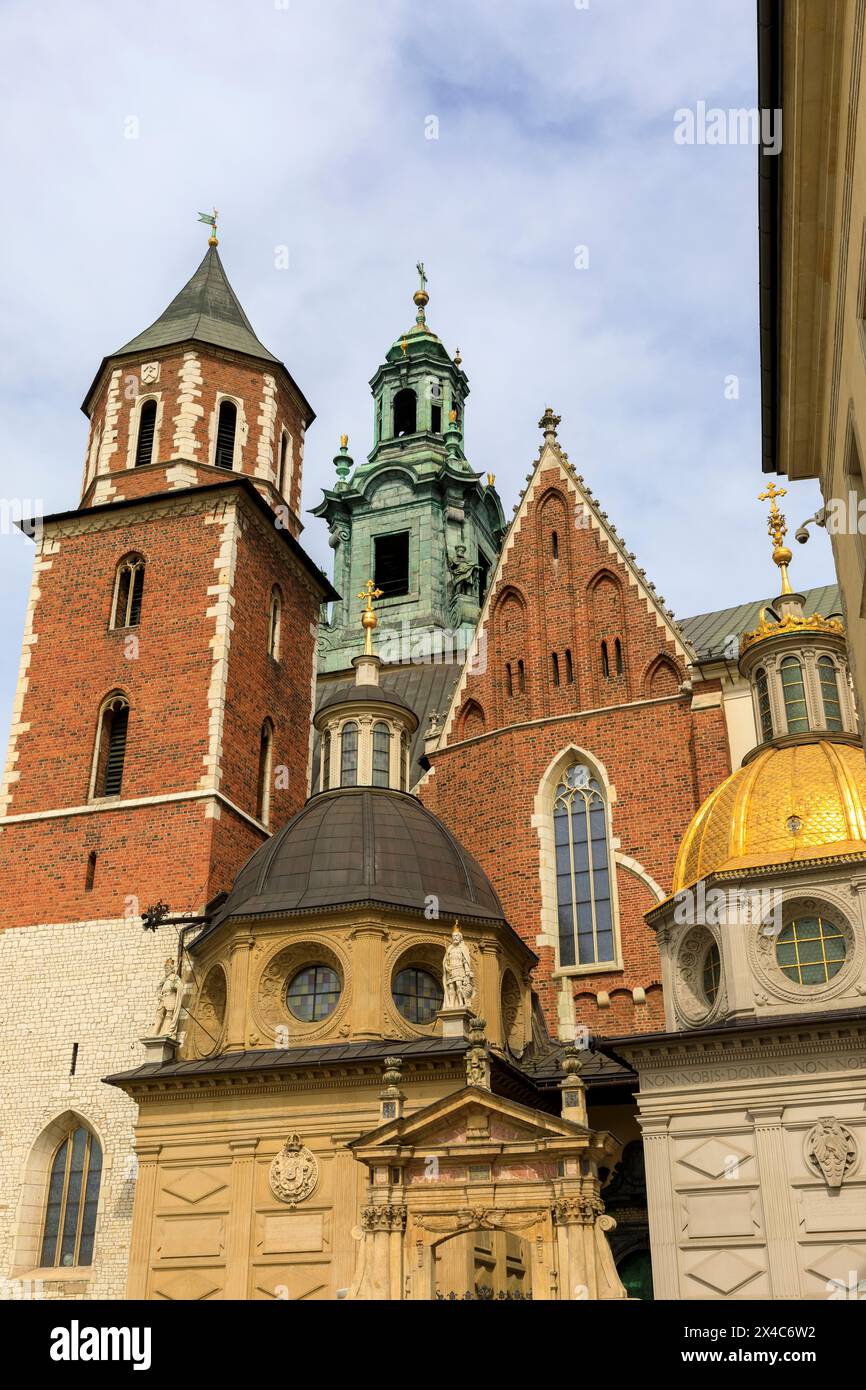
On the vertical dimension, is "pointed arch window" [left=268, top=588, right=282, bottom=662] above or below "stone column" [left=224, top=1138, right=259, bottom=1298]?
above

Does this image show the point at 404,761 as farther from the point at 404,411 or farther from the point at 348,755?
the point at 404,411

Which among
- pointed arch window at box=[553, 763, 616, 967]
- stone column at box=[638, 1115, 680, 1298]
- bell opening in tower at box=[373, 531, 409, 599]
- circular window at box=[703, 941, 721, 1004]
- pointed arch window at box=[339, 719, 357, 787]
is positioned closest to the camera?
stone column at box=[638, 1115, 680, 1298]

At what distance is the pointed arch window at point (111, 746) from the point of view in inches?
1050

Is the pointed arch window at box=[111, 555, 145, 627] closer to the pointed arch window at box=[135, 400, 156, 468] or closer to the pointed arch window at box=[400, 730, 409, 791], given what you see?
the pointed arch window at box=[135, 400, 156, 468]

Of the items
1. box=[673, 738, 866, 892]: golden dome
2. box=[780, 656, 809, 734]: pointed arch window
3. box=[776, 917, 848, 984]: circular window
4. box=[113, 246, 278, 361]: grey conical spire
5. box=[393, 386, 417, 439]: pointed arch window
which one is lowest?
box=[776, 917, 848, 984]: circular window

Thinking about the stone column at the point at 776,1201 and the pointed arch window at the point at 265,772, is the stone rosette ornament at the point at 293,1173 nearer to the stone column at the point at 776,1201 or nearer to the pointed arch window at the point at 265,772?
the stone column at the point at 776,1201

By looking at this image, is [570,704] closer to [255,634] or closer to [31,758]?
[255,634]

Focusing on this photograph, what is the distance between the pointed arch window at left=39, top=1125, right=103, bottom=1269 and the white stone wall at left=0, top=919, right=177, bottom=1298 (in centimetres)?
21

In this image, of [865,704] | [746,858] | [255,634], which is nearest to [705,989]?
[746,858]

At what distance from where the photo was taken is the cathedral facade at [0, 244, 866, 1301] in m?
18.5

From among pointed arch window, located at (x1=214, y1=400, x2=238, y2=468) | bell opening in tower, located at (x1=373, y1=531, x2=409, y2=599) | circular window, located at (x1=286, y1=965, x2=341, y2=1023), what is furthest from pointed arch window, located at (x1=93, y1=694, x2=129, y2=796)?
bell opening in tower, located at (x1=373, y1=531, x2=409, y2=599)

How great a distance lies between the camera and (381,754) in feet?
88.2

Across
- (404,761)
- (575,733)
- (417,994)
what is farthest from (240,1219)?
(575,733)
